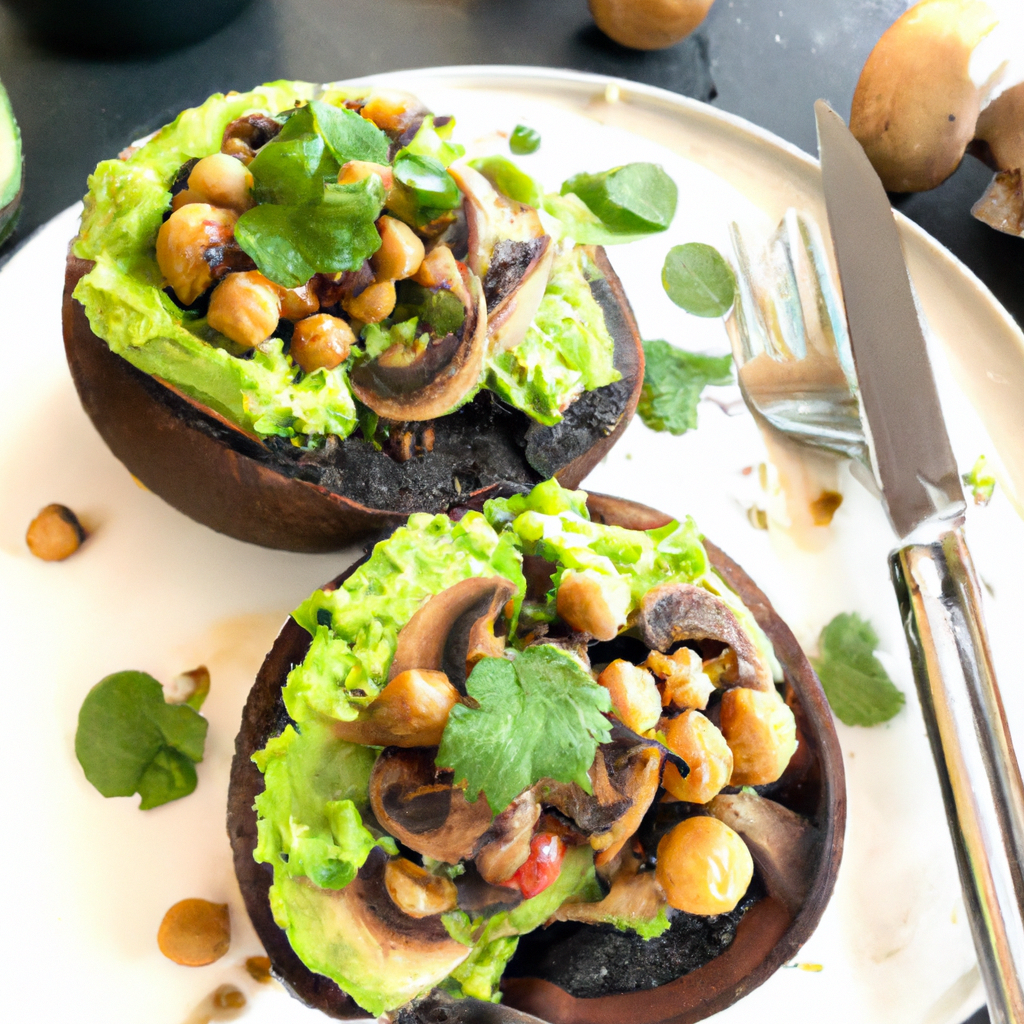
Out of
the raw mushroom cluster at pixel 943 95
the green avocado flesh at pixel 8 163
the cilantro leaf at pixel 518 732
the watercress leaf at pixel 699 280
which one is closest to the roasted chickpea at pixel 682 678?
the cilantro leaf at pixel 518 732

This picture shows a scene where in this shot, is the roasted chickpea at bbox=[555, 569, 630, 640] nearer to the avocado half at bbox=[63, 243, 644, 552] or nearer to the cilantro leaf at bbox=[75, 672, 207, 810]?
the avocado half at bbox=[63, 243, 644, 552]

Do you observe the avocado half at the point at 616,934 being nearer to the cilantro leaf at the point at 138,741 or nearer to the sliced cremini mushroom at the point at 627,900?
the sliced cremini mushroom at the point at 627,900

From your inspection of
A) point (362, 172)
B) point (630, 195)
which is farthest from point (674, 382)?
point (362, 172)

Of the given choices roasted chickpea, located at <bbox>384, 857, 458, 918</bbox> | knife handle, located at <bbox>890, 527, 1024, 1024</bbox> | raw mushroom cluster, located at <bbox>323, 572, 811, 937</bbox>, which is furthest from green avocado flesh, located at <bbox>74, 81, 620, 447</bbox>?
Answer: knife handle, located at <bbox>890, 527, 1024, 1024</bbox>

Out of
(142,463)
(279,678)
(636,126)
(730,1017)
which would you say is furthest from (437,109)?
(730,1017)

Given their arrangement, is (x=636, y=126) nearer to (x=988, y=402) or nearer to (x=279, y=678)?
(x=988, y=402)

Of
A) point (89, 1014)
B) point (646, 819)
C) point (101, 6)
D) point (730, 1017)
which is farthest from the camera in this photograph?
point (101, 6)
